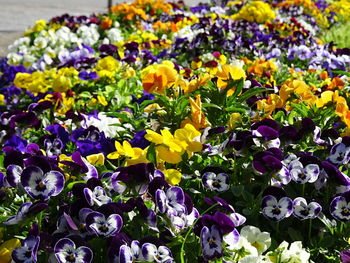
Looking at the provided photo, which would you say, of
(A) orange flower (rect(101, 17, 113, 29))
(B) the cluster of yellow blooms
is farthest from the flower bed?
(B) the cluster of yellow blooms

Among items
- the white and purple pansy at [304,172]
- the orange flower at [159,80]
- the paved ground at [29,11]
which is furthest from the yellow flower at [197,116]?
the paved ground at [29,11]

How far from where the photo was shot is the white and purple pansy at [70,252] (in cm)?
163

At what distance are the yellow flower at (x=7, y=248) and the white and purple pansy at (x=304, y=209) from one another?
3.14 feet

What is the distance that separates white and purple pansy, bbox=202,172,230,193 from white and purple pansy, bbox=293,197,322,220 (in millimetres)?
259

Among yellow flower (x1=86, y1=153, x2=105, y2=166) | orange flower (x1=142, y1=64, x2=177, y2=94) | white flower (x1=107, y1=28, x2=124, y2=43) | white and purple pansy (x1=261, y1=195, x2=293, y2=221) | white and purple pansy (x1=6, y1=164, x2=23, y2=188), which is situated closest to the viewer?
white and purple pansy (x1=6, y1=164, x2=23, y2=188)

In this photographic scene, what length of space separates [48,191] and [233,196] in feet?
2.72

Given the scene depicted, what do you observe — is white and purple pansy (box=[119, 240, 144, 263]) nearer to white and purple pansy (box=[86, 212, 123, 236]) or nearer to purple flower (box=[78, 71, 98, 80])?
white and purple pansy (box=[86, 212, 123, 236])

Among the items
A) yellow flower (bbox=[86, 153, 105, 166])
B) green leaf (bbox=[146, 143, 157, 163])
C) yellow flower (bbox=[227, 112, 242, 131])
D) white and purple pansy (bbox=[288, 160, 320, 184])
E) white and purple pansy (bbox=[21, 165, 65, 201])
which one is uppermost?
white and purple pansy (bbox=[21, 165, 65, 201])

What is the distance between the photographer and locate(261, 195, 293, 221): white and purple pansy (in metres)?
2.05

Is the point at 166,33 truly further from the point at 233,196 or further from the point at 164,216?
the point at 164,216

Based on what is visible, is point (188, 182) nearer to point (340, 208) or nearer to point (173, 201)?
point (173, 201)

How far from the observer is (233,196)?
2.34 meters

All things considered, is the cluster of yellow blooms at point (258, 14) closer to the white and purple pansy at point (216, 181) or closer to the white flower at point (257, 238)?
the white and purple pansy at point (216, 181)

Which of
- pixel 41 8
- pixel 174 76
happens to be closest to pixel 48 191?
pixel 174 76
